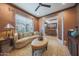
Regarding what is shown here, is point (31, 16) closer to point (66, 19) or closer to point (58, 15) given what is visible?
point (58, 15)

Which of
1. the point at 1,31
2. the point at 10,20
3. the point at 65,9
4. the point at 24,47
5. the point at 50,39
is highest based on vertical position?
the point at 65,9

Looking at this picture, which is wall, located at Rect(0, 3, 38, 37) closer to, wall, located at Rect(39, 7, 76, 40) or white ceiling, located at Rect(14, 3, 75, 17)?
white ceiling, located at Rect(14, 3, 75, 17)

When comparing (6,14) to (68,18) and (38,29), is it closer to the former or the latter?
(38,29)

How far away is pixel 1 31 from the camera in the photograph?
7.46 ft

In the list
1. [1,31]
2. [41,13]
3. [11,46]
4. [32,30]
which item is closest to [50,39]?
[32,30]

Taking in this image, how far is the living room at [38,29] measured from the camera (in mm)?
2275

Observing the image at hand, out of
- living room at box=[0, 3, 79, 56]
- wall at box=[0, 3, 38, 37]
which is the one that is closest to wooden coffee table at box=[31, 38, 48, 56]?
living room at box=[0, 3, 79, 56]

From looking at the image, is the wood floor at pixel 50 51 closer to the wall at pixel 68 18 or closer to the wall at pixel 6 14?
the wall at pixel 68 18

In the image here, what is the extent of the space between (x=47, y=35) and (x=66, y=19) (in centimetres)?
49

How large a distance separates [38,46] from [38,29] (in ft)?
1.15

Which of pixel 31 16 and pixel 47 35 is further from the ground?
pixel 31 16

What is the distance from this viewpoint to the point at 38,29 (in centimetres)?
239

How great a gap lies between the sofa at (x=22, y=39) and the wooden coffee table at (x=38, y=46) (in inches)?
3.3

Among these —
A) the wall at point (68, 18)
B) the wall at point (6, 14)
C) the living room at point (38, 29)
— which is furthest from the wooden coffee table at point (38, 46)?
the wall at point (6, 14)
